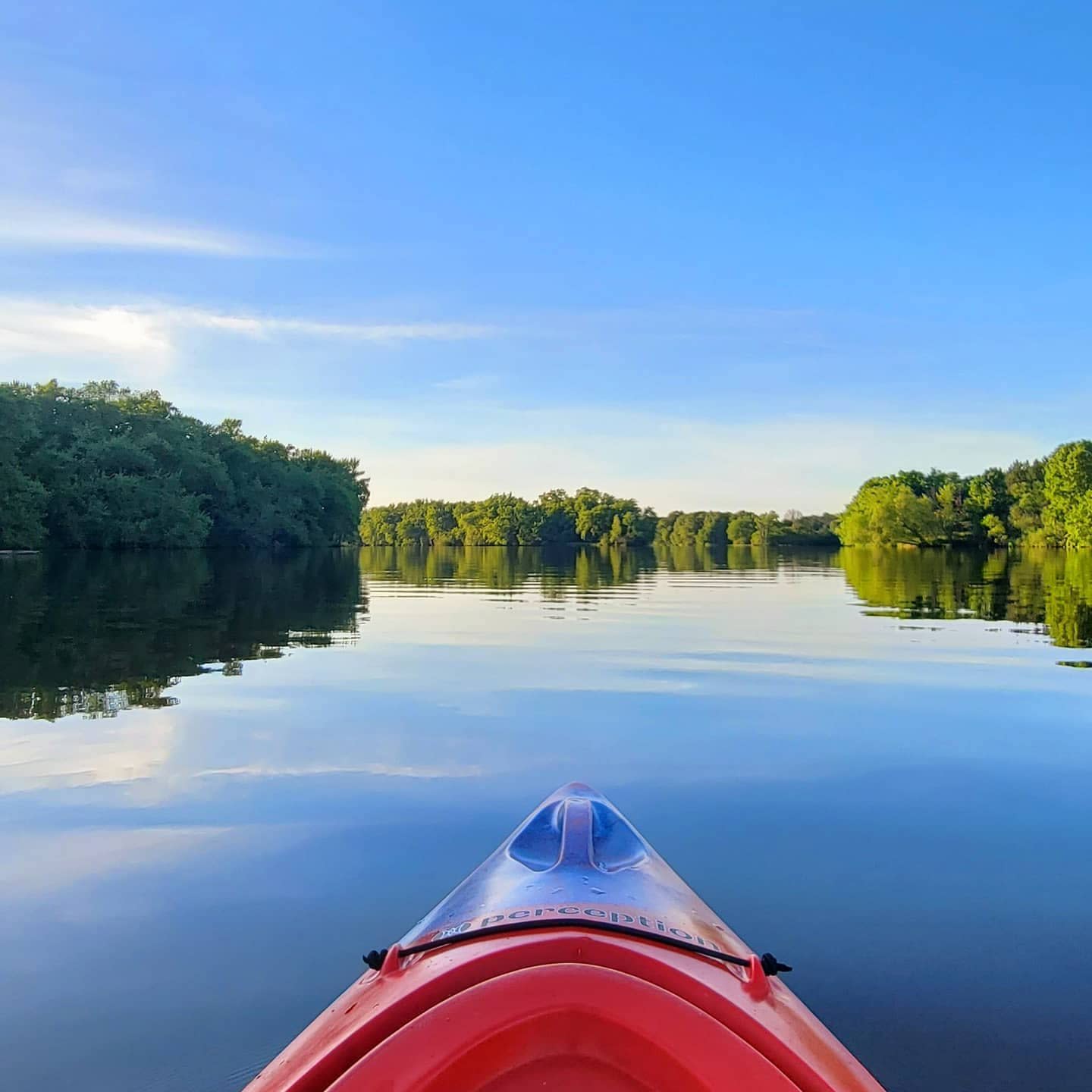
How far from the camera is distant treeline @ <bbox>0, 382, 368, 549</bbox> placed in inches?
2092

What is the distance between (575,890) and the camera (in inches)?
125

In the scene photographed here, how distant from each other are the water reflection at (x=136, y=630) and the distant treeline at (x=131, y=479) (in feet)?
75.8

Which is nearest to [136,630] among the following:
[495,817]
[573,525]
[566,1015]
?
[495,817]

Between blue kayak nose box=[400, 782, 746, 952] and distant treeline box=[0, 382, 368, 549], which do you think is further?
distant treeline box=[0, 382, 368, 549]

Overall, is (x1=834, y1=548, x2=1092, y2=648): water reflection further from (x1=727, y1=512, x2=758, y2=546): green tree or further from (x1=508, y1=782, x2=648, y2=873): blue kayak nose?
(x1=727, y1=512, x2=758, y2=546): green tree

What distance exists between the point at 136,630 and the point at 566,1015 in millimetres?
15319

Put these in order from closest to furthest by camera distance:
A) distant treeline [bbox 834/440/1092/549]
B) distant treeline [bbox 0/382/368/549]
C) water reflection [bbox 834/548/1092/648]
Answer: water reflection [bbox 834/548/1092/648], distant treeline [bbox 0/382/368/549], distant treeline [bbox 834/440/1092/549]

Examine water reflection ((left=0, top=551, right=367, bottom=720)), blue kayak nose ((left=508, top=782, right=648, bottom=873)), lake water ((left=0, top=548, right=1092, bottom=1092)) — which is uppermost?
blue kayak nose ((left=508, top=782, right=648, bottom=873))

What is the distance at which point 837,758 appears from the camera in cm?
780

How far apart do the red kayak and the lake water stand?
1096 millimetres

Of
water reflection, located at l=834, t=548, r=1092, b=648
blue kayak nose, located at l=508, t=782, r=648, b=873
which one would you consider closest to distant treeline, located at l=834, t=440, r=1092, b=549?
water reflection, located at l=834, t=548, r=1092, b=648

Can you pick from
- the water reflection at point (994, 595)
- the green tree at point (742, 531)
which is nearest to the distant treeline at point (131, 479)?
the water reflection at point (994, 595)

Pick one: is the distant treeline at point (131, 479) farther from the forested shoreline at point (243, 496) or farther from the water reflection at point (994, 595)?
the water reflection at point (994, 595)

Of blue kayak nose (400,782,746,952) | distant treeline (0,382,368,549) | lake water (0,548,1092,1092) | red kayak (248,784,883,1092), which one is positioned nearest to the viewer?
red kayak (248,784,883,1092)
